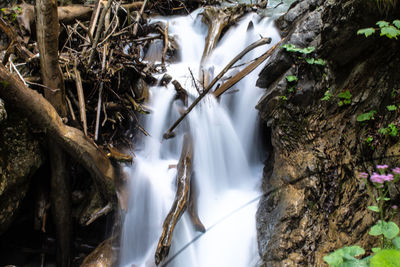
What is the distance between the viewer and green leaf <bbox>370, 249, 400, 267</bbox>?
1.35 m

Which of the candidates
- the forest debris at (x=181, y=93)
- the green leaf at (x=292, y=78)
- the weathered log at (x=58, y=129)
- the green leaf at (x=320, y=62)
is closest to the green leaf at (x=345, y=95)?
the green leaf at (x=320, y=62)

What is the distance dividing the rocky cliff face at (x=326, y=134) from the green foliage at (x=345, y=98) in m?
0.03

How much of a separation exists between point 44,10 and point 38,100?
91cm

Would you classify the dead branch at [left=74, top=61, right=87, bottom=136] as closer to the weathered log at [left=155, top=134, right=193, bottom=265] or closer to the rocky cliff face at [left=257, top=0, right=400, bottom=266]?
the weathered log at [left=155, top=134, right=193, bottom=265]

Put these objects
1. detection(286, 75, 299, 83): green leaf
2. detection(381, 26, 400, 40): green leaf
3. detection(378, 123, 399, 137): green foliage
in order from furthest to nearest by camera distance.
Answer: detection(286, 75, 299, 83): green leaf
detection(378, 123, 399, 137): green foliage
detection(381, 26, 400, 40): green leaf

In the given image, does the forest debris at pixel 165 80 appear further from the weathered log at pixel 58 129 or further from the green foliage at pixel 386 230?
the green foliage at pixel 386 230

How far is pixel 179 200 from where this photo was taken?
333 centimetres

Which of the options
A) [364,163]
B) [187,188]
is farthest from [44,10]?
[364,163]

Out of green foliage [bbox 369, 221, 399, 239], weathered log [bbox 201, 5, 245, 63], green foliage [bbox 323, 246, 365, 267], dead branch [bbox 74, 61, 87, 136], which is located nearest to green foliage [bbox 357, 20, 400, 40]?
green foliage [bbox 369, 221, 399, 239]

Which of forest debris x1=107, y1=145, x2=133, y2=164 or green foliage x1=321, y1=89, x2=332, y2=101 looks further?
forest debris x1=107, y1=145, x2=133, y2=164

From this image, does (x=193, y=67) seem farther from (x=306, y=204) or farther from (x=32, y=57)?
(x=306, y=204)

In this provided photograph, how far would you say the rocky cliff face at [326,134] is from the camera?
2.64 meters

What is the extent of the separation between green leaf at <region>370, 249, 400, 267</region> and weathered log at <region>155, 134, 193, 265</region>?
2.05 meters

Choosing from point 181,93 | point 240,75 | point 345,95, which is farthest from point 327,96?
point 181,93
